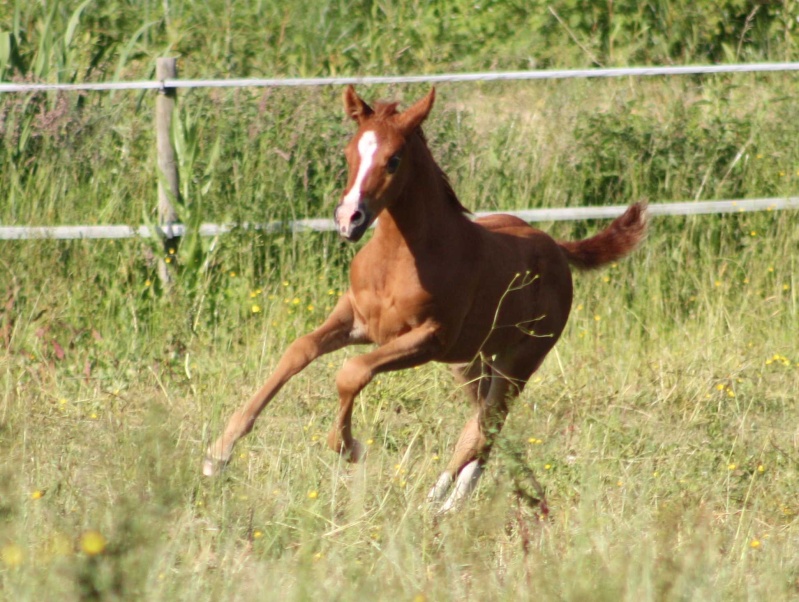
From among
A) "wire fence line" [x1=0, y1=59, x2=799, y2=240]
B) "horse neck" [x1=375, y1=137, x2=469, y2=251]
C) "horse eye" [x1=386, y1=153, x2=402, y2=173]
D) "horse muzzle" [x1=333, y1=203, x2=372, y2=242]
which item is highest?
"horse eye" [x1=386, y1=153, x2=402, y2=173]

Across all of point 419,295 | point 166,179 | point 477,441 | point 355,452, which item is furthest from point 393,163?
point 166,179

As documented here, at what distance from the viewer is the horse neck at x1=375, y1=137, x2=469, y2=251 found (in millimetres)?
4289

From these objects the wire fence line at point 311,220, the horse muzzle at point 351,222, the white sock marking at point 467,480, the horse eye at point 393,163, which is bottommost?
the white sock marking at point 467,480

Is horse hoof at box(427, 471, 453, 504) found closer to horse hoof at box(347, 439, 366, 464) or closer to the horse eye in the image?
horse hoof at box(347, 439, 366, 464)

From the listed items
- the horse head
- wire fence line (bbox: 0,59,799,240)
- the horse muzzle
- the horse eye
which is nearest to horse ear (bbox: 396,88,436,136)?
the horse head

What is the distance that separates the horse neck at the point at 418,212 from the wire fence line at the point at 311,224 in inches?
68.0

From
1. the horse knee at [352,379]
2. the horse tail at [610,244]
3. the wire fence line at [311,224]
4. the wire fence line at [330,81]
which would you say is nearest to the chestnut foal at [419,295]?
the horse knee at [352,379]

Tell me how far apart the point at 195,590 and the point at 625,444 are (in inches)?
87.2

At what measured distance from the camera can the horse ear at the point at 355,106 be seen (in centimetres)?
428

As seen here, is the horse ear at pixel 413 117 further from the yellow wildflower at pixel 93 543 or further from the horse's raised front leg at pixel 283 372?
the yellow wildflower at pixel 93 543

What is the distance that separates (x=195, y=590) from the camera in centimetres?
301

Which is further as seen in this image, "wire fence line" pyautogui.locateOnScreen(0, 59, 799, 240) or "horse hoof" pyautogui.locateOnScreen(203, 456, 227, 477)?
"wire fence line" pyautogui.locateOnScreen(0, 59, 799, 240)

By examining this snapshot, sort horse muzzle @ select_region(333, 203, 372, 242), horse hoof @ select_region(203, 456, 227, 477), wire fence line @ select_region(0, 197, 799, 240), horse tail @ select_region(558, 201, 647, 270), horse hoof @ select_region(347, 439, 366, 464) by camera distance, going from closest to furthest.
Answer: horse muzzle @ select_region(333, 203, 372, 242)
horse hoof @ select_region(203, 456, 227, 477)
horse hoof @ select_region(347, 439, 366, 464)
horse tail @ select_region(558, 201, 647, 270)
wire fence line @ select_region(0, 197, 799, 240)

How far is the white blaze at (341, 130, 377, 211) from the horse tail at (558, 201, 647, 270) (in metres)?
1.48
